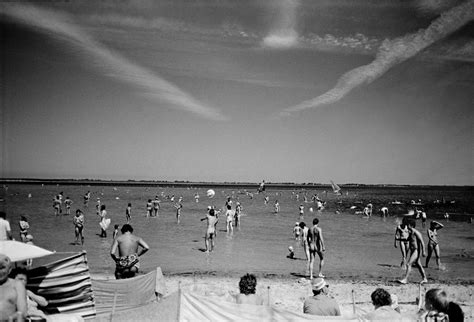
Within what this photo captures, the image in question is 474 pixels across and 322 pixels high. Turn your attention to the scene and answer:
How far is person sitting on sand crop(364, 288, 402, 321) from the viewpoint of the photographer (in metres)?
4.09

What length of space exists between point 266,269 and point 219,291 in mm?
3827

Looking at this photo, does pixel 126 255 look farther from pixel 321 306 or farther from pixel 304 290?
pixel 304 290

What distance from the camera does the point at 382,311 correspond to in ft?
13.7

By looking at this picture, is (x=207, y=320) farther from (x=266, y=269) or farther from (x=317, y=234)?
(x=266, y=269)

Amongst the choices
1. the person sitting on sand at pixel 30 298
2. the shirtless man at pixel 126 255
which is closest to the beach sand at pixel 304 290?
the shirtless man at pixel 126 255

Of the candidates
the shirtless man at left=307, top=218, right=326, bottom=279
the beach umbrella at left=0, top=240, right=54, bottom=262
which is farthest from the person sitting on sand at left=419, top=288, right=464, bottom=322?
the shirtless man at left=307, top=218, right=326, bottom=279

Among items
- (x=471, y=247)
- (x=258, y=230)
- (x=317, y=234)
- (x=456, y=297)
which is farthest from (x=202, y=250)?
(x=471, y=247)

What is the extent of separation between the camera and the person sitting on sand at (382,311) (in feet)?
13.4

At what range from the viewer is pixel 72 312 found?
5570mm

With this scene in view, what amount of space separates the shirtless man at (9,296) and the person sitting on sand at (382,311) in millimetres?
4051

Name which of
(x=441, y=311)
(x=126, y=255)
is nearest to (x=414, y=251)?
(x=441, y=311)

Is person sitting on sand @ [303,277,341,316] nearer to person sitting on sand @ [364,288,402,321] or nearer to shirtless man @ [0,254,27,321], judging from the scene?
person sitting on sand @ [364,288,402,321]

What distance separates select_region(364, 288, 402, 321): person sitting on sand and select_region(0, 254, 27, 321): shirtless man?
4051 millimetres

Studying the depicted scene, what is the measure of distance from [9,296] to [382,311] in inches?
172
